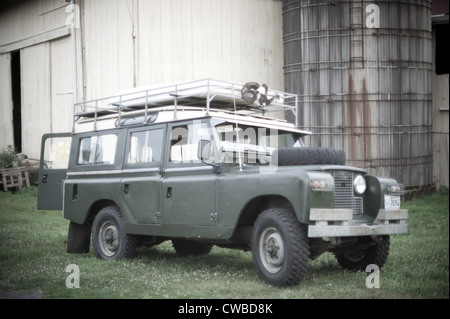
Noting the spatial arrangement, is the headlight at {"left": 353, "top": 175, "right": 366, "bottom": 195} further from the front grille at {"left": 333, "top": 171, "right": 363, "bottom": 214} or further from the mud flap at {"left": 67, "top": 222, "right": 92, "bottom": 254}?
the mud flap at {"left": 67, "top": 222, "right": 92, "bottom": 254}

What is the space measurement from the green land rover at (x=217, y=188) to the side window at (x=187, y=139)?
2 cm

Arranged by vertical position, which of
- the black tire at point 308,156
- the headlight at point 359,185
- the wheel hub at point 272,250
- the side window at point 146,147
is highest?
the side window at point 146,147

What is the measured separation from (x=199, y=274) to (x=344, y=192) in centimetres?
225

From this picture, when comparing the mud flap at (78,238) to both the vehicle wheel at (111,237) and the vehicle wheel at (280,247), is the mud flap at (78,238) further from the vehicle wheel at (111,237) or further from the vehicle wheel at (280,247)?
the vehicle wheel at (280,247)

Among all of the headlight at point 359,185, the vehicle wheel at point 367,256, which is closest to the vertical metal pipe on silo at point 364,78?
the vehicle wheel at point 367,256

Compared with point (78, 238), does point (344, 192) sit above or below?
above

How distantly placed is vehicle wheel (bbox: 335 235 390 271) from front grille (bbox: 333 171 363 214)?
2.18 feet

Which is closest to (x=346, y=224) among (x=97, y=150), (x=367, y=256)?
(x=367, y=256)

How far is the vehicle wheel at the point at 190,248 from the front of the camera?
9781 mm

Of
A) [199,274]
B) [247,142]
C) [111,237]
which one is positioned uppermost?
[247,142]

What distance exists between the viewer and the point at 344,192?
7.27 metres

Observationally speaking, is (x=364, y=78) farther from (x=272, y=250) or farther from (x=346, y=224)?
(x=272, y=250)

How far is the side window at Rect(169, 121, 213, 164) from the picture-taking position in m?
8.06
